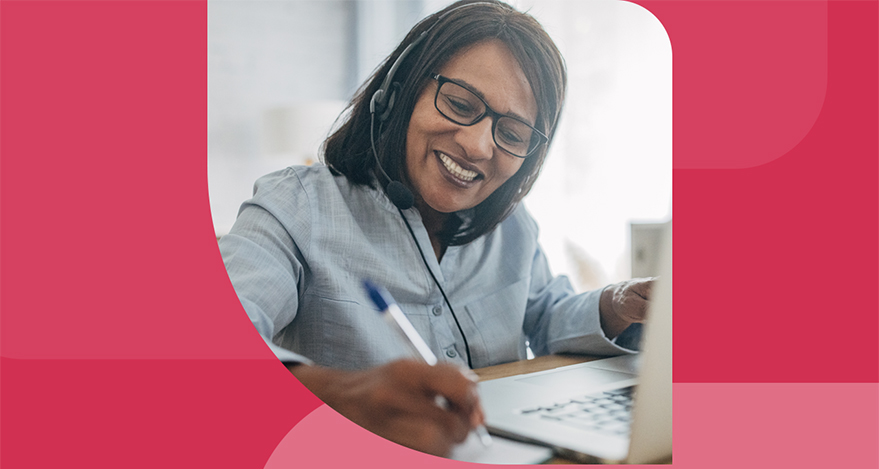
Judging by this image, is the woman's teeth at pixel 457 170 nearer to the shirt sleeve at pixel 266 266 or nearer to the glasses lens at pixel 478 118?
the glasses lens at pixel 478 118

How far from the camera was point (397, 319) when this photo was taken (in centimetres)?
48

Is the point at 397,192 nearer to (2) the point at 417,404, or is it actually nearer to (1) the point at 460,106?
(1) the point at 460,106

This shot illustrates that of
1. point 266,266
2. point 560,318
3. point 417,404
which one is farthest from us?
point 560,318

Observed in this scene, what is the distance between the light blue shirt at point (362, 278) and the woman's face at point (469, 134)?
0.04 metres

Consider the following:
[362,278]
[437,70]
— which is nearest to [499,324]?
[362,278]

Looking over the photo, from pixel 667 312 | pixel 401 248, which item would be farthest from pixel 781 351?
pixel 401 248

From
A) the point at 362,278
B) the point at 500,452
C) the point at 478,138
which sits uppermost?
the point at 478,138

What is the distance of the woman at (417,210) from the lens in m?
0.49

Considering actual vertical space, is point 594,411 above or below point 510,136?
below

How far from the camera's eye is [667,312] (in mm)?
375

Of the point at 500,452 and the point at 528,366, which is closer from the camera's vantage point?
the point at 500,452

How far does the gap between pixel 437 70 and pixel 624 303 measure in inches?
11.4

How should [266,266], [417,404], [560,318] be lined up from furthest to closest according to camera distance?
[560,318] < [266,266] < [417,404]

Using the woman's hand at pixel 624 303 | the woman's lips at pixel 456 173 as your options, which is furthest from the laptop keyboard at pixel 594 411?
the woman's lips at pixel 456 173
